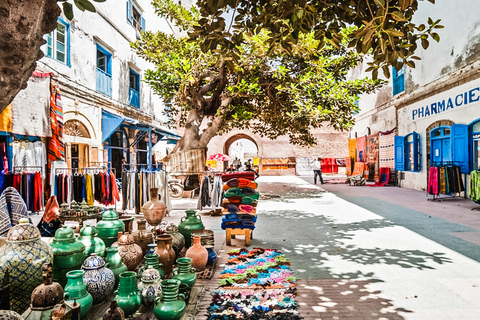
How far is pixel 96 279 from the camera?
9.72 feet

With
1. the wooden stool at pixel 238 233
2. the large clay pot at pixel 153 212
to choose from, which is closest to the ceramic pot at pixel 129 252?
the large clay pot at pixel 153 212

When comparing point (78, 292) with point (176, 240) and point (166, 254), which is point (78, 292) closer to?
point (166, 254)

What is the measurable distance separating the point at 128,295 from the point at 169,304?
38 cm

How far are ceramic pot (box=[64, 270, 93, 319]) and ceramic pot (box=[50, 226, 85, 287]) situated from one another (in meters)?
0.34

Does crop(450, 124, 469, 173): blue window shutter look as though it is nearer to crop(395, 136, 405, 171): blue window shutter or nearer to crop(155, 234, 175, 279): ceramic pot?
crop(395, 136, 405, 171): blue window shutter

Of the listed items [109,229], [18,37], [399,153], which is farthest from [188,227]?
[399,153]

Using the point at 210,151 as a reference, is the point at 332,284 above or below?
below

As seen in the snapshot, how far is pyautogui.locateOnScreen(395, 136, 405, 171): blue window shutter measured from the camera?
599 inches

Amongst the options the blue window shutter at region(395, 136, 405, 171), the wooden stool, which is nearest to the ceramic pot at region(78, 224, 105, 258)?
the wooden stool

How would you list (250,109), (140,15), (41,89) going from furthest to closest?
(140,15), (250,109), (41,89)

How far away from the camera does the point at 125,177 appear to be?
8.14m

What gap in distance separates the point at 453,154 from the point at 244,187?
8401mm

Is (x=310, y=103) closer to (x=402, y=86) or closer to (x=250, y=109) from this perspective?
(x=250, y=109)

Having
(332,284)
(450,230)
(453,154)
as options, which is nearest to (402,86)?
(453,154)
